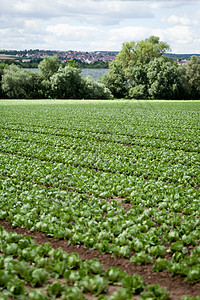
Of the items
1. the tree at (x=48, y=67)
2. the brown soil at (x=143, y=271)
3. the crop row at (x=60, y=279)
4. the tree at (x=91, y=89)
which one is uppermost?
the tree at (x=48, y=67)

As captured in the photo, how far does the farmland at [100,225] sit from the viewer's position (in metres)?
5.19

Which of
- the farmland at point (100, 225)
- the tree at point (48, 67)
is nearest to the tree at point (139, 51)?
the tree at point (48, 67)

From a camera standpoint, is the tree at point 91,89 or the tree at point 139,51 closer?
the tree at point 91,89

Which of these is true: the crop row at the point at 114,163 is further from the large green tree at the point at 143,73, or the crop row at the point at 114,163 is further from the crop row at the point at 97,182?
the large green tree at the point at 143,73

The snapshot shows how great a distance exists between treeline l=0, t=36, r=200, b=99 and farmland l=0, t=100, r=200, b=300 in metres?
53.5

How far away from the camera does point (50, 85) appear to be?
67750 millimetres

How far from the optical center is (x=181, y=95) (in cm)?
7156

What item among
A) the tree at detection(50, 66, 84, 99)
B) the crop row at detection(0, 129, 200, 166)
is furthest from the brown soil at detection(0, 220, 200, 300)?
the tree at detection(50, 66, 84, 99)

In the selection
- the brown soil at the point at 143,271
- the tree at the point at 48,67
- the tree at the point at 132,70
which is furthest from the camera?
the tree at the point at 132,70

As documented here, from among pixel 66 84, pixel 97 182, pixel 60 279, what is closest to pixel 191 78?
pixel 66 84

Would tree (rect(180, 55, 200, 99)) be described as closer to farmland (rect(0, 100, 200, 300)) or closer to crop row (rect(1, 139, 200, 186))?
farmland (rect(0, 100, 200, 300))

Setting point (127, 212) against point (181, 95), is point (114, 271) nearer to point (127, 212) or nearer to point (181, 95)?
point (127, 212)

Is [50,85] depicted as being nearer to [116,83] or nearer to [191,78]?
[116,83]

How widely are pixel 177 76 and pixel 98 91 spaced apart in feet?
65.2
